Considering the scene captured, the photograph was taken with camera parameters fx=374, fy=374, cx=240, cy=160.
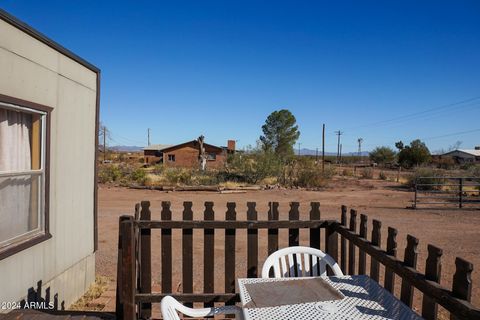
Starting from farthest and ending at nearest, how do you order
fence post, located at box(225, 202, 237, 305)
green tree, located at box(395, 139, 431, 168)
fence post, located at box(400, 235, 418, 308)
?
green tree, located at box(395, 139, 431, 168) → fence post, located at box(225, 202, 237, 305) → fence post, located at box(400, 235, 418, 308)

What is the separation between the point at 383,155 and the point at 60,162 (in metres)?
61.3

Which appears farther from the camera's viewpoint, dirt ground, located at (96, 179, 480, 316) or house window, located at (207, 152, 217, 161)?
house window, located at (207, 152, 217, 161)

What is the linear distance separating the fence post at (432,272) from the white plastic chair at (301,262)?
1.05m

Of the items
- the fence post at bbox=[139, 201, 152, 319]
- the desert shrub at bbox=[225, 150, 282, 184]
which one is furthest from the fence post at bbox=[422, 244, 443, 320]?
the desert shrub at bbox=[225, 150, 282, 184]

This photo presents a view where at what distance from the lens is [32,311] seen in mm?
3703

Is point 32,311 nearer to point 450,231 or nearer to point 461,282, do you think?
point 461,282

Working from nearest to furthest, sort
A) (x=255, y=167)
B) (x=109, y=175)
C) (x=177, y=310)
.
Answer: (x=177, y=310) → (x=109, y=175) → (x=255, y=167)

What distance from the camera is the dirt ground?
6.83 m

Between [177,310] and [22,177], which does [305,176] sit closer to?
[22,177]

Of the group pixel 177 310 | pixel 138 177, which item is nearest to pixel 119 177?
pixel 138 177

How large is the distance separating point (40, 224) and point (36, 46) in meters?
1.99

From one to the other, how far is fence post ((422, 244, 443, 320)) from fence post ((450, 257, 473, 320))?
0.70ft

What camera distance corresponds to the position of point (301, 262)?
3.56 metres

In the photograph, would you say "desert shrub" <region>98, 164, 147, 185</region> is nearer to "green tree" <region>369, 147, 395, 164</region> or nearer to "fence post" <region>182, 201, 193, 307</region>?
"fence post" <region>182, 201, 193, 307</region>
